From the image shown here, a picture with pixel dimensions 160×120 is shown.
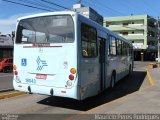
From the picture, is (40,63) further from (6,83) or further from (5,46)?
Answer: (5,46)

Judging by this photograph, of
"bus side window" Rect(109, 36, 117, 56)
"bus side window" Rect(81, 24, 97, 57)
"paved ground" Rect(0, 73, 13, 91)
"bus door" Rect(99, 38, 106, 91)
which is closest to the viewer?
"bus side window" Rect(81, 24, 97, 57)

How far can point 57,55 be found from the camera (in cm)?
1006

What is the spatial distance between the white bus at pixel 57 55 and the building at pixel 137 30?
261 ft

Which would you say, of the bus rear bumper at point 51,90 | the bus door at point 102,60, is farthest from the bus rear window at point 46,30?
the bus door at point 102,60

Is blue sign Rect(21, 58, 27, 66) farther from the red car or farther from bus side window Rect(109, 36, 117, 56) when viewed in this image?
the red car

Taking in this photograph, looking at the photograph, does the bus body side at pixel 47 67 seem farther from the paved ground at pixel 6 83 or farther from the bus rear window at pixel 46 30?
the paved ground at pixel 6 83

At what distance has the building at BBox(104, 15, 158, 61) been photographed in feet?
293

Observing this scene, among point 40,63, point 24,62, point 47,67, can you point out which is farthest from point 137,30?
point 47,67

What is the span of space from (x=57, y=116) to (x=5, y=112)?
160 cm

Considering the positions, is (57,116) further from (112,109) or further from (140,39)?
(140,39)

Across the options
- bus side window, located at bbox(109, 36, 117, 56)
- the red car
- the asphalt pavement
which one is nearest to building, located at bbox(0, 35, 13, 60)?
the red car

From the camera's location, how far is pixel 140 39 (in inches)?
3553

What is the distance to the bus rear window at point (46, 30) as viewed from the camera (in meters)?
10.0

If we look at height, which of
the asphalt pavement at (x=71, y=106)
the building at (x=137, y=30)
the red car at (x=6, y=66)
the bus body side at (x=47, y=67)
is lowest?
the asphalt pavement at (x=71, y=106)
